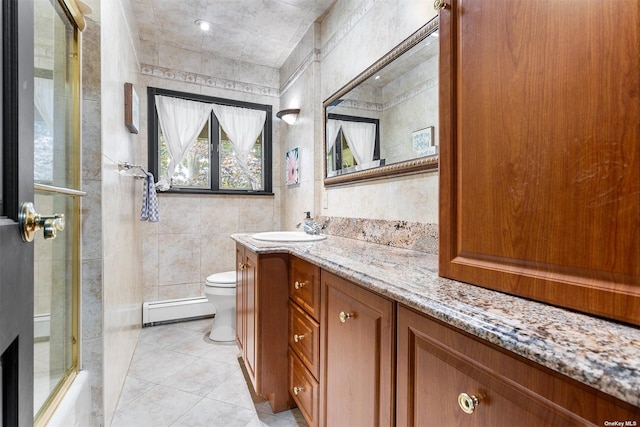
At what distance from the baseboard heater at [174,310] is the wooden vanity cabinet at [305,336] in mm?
1722

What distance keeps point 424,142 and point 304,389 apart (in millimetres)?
1230

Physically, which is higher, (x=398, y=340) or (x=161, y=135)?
(x=161, y=135)

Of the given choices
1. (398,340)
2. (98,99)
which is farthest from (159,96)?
(398,340)

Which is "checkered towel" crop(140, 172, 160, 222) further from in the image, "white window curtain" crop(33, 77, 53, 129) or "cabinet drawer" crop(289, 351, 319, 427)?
"cabinet drawer" crop(289, 351, 319, 427)

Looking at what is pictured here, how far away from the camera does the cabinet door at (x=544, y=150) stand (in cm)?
50

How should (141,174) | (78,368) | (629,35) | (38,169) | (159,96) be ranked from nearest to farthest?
(629,35), (38,169), (78,368), (141,174), (159,96)

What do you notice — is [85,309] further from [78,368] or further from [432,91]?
[432,91]

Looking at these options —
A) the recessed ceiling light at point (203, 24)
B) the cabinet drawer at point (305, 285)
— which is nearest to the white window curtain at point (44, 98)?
the cabinet drawer at point (305, 285)

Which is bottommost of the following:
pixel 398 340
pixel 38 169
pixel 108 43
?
pixel 398 340

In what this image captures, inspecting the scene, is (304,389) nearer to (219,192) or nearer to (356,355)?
(356,355)

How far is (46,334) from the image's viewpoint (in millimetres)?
1116

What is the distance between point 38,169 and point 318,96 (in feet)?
6.03

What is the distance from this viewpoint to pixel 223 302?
2.44 metres

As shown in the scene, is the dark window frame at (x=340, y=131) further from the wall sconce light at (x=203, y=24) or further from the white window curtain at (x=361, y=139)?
the wall sconce light at (x=203, y=24)
